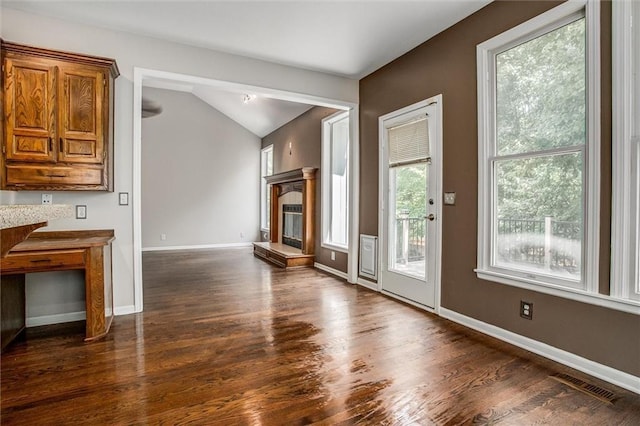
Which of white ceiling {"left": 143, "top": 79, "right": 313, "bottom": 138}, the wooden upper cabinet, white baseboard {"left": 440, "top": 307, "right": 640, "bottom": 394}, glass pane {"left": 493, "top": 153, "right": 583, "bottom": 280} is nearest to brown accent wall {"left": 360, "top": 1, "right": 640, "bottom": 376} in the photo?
white baseboard {"left": 440, "top": 307, "right": 640, "bottom": 394}

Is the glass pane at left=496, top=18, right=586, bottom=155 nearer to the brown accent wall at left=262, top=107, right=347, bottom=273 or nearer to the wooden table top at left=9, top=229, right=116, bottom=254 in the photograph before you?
the brown accent wall at left=262, top=107, right=347, bottom=273

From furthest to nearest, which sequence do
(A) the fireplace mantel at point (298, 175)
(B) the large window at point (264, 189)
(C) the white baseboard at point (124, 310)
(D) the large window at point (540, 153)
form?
(B) the large window at point (264, 189), (A) the fireplace mantel at point (298, 175), (C) the white baseboard at point (124, 310), (D) the large window at point (540, 153)

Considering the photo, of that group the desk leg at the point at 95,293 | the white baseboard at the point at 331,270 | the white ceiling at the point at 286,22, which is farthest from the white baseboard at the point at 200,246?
the white ceiling at the point at 286,22

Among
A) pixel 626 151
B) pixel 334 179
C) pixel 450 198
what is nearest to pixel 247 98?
pixel 334 179

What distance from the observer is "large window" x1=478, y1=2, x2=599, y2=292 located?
2188mm

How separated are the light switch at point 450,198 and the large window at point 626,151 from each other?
1.22 metres

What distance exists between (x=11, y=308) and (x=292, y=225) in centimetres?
459

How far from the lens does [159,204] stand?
7621 millimetres

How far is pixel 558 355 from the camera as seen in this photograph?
2.32 meters

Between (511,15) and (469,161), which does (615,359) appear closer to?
(469,161)

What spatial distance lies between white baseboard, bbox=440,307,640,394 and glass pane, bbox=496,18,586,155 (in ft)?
4.67

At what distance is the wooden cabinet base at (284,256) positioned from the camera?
5.61 m

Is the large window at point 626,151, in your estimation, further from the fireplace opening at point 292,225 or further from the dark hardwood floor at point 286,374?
the fireplace opening at point 292,225

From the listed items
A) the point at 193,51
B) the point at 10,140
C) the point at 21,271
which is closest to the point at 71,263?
the point at 21,271
